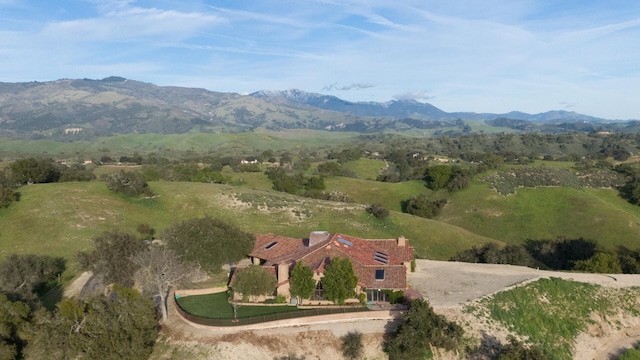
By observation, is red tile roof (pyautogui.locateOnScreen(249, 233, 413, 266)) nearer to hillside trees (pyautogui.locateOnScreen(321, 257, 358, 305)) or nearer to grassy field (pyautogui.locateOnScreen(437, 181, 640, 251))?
hillside trees (pyautogui.locateOnScreen(321, 257, 358, 305))

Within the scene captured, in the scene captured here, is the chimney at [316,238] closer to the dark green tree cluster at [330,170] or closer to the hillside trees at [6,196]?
the hillside trees at [6,196]

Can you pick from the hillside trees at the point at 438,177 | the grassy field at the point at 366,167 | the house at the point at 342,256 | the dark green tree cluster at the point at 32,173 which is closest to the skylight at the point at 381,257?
the house at the point at 342,256

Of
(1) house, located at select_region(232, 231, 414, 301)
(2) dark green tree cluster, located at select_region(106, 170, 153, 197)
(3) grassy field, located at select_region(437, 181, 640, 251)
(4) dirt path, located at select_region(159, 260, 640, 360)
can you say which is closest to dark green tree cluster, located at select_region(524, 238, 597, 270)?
(3) grassy field, located at select_region(437, 181, 640, 251)

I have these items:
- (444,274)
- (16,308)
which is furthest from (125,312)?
(444,274)

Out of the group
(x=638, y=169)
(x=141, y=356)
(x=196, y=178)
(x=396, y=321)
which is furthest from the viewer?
(x=638, y=169)

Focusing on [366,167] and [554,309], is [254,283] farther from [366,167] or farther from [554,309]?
[366,167]

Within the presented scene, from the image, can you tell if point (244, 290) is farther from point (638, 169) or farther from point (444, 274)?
point (638, 169)
